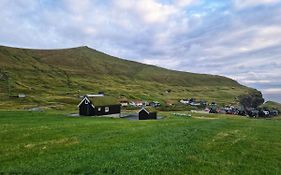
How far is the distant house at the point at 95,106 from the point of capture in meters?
98.8

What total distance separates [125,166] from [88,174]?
239 cm

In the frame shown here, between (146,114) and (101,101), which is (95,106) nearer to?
(101,101)

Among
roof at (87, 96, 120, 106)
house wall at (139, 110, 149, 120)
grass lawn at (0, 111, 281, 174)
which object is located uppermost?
roof at (87, 96, 120, 106)

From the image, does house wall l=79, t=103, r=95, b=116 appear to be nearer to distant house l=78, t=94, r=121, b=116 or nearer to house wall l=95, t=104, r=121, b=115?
distant house l=78, t=94, r=121, b=116

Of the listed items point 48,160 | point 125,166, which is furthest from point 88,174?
point 48,160

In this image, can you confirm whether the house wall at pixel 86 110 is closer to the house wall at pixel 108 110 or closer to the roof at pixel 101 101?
the house wall at pixel 108 110

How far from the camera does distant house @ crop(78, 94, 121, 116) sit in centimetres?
9875

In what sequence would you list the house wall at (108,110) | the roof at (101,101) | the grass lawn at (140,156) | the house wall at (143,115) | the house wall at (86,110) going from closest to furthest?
the grass lawn at (140,156) < the house wall at (86,110) < the roof at (101,101) < the house wall at (143,115) < the house wall at (108,110)

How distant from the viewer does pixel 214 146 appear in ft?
92.7

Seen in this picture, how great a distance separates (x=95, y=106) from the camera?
325 ft

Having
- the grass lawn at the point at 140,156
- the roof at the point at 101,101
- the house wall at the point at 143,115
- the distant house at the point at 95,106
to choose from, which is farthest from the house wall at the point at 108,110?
the grass lawn at the point at 140,156

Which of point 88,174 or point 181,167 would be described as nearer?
point 88,174

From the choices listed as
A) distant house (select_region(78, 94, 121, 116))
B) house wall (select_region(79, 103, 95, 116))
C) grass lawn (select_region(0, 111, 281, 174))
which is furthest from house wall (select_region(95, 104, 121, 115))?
grass lawn (select_region(0, 111, 281, 174))

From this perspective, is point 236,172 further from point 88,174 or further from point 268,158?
point 88,174
